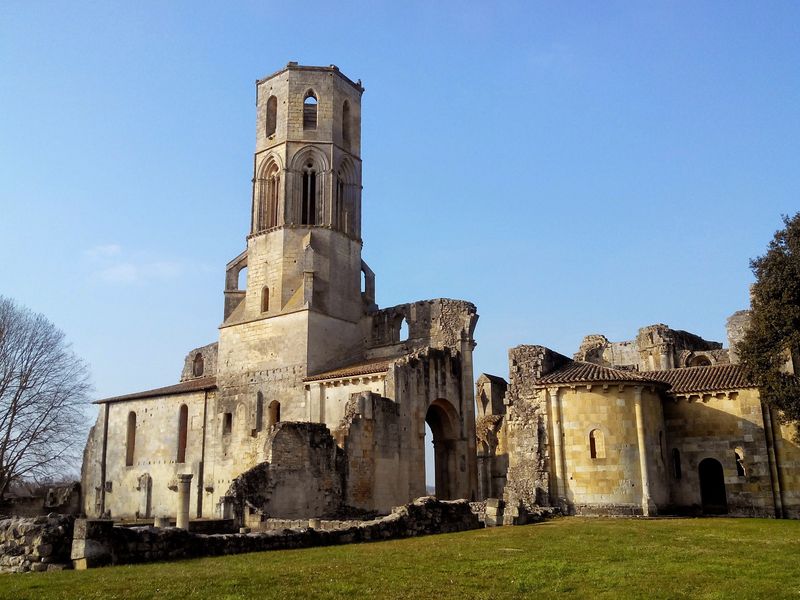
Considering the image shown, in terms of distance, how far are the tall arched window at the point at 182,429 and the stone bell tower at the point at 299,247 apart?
3.09 metres

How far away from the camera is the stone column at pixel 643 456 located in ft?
80.7

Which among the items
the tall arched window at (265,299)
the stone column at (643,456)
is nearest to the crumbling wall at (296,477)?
the stone column at (643,456)

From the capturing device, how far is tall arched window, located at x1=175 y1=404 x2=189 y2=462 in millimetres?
38241

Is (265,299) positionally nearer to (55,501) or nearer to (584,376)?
(55,501)

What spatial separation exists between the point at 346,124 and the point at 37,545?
30808mm

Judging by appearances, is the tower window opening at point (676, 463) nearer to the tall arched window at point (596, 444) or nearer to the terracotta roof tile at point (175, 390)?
the tall arched window at point (596, 444)

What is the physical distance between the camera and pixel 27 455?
36.6 metres

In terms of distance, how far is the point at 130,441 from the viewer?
1599 inches

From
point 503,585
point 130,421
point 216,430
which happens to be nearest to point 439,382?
point 216,430

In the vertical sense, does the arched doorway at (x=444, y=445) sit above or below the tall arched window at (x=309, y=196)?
below

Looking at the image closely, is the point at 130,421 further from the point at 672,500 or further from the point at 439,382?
the point at 672,500

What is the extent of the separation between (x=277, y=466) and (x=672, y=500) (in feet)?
46.1

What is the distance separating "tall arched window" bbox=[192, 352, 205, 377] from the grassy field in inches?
1299

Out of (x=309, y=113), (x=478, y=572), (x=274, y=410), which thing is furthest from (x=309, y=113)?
(x=478, y=572)
